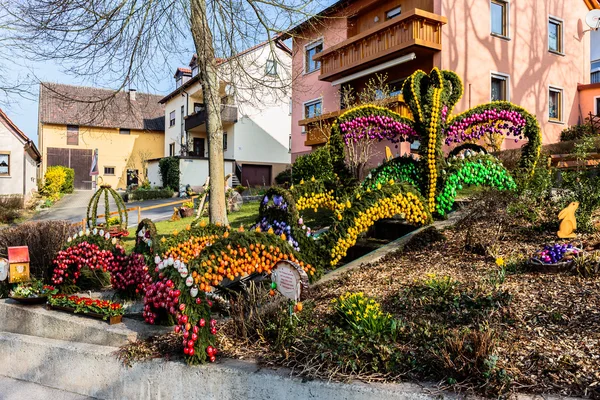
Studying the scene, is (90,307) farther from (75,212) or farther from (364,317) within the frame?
(75,212)

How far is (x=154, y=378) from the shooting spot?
3.53 metres

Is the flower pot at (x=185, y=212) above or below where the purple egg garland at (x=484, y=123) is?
below

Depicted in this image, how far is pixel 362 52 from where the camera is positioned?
56.3 ft

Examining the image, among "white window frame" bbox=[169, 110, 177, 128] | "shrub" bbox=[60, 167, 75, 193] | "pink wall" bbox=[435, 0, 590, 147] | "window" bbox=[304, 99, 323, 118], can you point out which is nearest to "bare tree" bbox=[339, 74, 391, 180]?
"pink wall" bbox=[435, 0, 590, 147]

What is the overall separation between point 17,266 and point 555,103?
19.9 meters

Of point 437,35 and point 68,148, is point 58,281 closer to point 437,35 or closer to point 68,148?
point 437,35

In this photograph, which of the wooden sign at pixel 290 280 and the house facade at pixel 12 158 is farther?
the house facade at pixel 12 158

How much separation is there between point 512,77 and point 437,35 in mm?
4032

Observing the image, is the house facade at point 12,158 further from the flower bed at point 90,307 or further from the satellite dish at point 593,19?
the satellite dish at point 593,19

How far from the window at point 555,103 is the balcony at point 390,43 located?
6505 millimetres

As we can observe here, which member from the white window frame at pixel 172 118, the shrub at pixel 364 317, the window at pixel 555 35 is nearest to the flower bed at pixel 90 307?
the shrub at pixel 364 317

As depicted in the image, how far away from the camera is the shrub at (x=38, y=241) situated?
6789mm

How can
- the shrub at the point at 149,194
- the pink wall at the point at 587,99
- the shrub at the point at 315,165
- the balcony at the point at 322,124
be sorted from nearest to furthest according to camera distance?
the shrub at the point at 315,165 → the balcony at the point at 322,124 → the pink wall at the point at 587,99 → the shrub at the point at 149,194

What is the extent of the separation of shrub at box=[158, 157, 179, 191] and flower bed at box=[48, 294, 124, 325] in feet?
78.9
